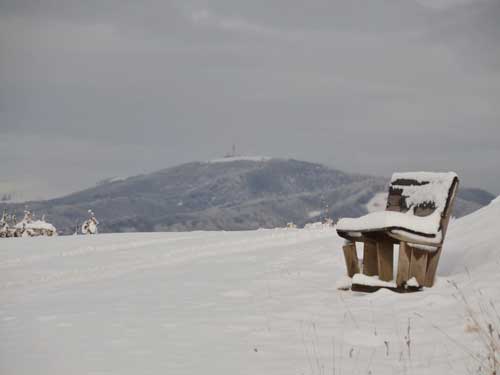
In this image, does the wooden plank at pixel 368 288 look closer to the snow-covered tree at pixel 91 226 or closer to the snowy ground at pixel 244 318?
the snowy ground at pixel 244 318

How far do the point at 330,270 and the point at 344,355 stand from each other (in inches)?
205

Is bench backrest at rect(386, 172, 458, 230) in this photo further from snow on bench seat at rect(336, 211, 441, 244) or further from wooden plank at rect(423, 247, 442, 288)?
wooden plank at rect(423, 247, 442, 288)

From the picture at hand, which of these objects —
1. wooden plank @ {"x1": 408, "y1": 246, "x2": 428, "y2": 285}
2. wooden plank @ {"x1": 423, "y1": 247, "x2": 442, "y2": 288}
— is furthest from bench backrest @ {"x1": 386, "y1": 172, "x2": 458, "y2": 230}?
wooden plank @ {"x1": 408, "y1": 246, "x2": 428, "y2": 285}

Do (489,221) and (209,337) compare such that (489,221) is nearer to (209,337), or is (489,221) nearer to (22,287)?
(209,337)

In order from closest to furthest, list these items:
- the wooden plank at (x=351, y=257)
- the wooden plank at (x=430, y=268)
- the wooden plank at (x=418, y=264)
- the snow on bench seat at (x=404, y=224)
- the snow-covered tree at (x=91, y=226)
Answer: the snow on bench seat at (x=404, y=224)
the wooden plank at (x=418, y=264)
the wooden plank at (x=430, y=268)
the wooden plank at (x=351, y=257)
the snow-covered tree at (x=91, y=226)

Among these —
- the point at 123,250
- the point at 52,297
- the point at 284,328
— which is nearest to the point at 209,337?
the point at 284,328

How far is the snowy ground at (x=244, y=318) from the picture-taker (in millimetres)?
5086

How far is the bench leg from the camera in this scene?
7.73 meters

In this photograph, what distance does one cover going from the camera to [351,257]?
8578 mm

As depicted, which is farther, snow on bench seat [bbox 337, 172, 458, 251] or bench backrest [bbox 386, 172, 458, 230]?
bench backrest [bbox 386, 172, 458, 230]

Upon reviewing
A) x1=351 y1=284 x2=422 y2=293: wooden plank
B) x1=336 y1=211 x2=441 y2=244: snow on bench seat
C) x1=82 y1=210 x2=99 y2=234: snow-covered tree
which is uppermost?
x1=336 y1=211 x2=441 y2=244: snow on bench seat

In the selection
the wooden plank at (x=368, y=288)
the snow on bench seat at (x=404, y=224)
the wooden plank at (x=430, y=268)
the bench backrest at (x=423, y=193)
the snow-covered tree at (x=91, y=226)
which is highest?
the bench backrest at (x=423, y=193)

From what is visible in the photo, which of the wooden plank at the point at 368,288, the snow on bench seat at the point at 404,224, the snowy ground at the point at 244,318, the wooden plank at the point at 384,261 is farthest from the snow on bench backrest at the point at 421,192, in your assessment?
the wooden plank at the point at 368,288

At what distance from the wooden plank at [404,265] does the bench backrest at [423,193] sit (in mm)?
653
